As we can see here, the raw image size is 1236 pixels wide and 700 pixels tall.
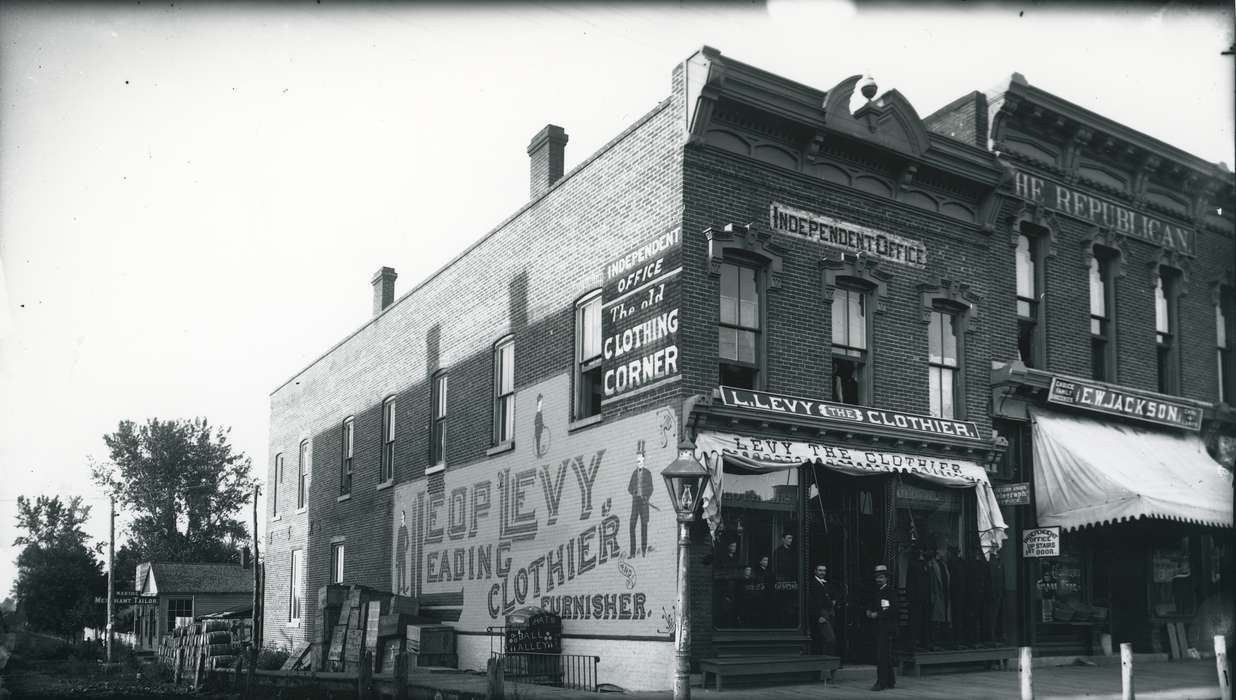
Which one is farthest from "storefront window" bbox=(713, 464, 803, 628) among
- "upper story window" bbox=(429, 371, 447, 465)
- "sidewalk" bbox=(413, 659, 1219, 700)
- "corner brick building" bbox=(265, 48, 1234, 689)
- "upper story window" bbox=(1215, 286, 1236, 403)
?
"upper story window" bbox=(1215, 286, 1236, 403)

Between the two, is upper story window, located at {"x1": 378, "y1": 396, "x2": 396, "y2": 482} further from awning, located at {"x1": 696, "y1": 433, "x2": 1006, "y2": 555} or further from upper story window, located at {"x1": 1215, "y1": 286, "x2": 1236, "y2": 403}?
upper story window, located at {"x1": 1215, "y1": 286, "x2": 1236, "y2": 403}

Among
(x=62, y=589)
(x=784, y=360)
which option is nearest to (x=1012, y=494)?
(x=784, y=360)

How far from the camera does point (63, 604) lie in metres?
76.2

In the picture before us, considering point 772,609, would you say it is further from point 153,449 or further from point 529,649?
point 153,449

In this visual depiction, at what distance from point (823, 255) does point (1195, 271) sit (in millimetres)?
11193

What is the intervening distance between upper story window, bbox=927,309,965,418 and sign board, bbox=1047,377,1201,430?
222 centimetres

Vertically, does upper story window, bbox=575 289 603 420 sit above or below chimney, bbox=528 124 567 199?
below

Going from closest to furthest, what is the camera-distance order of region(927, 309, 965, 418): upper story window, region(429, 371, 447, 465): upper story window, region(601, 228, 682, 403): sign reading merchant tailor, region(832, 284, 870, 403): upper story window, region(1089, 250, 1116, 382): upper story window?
region(601, 228, 682, 403): sign reading merchant tailor < region(832, 284, 870, 403): upper story window < region(927, 309, 965, 418): upper story window < region(1089, 250, 1116, 382): upper story window < region(429, 371, 447, 465): upper story window

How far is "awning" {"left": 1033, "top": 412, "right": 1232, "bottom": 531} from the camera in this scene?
62.7 ft

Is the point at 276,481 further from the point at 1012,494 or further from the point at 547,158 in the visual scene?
the point at 1012,494

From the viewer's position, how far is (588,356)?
1927 cm

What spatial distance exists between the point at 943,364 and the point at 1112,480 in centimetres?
348

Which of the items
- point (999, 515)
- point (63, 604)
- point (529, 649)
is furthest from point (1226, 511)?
point (63, 604)

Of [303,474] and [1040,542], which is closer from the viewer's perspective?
[1040,542]
